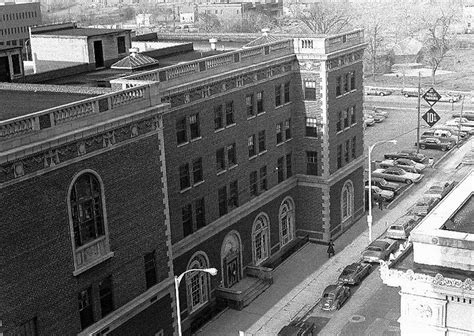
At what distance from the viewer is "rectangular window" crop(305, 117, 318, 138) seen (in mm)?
55500

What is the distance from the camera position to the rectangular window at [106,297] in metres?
34.7

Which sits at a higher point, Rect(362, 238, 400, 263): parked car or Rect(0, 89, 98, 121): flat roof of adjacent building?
Rect(0, 89, 98, 121): flat roof of adjacent building

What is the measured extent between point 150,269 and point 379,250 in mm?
21176

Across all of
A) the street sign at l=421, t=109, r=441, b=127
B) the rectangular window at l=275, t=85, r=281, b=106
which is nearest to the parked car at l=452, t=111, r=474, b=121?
the street sign at l=421, t=109, r=441, b=127

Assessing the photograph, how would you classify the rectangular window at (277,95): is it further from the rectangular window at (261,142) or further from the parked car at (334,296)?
the parked car at (334,296)

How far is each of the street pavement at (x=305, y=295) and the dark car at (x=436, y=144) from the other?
25261 millimetres

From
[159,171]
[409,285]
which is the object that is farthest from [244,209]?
[409,285]

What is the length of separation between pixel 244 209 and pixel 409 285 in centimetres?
2143

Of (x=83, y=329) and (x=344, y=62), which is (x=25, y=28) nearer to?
(x=344, y=62)

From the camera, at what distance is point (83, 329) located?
3353 centimetres

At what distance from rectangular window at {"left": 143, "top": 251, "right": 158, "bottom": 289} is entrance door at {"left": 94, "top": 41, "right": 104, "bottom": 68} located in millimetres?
21250

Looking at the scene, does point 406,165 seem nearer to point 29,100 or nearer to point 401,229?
point 401,229

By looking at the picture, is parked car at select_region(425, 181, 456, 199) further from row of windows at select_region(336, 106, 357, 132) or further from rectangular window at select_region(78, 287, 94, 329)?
rectangular window at select_region(78, 287, 94, 329)

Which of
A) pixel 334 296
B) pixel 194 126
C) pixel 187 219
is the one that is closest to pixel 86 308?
pixel 187 219
